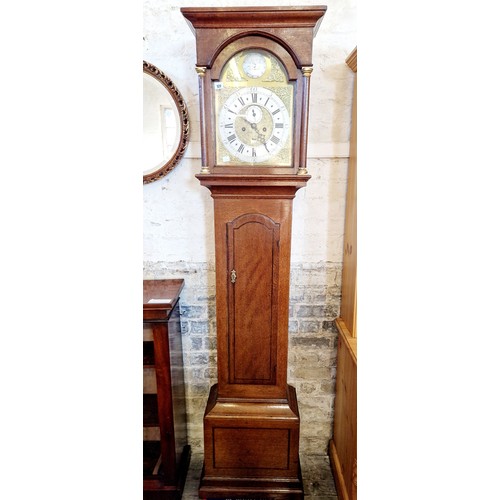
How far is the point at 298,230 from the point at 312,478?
3.99 ft

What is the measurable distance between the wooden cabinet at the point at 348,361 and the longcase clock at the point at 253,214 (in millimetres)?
235

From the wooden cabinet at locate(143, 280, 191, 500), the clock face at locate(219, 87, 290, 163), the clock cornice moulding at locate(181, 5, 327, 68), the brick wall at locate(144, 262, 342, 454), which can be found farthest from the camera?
the brick wall at locate(144, 262, 342, 454)

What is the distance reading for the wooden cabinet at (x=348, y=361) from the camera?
1.38m

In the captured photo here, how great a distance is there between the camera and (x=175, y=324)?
1.56 metres

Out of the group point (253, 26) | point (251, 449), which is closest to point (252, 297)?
point (251, 449)

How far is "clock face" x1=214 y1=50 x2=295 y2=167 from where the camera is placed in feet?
3.88

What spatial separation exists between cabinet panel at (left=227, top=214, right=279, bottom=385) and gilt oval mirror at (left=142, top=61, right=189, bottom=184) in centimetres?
49

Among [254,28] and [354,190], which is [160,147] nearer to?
[254,28]

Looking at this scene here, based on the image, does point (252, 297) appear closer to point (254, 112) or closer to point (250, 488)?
point (254, 112)

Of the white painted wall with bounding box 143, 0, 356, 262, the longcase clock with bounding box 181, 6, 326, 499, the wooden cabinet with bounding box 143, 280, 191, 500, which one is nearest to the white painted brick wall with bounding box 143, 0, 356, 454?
the white painted wall with bounding box 143, 0, 356, 262

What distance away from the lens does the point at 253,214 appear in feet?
4.19

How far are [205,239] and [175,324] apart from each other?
42 centimetres

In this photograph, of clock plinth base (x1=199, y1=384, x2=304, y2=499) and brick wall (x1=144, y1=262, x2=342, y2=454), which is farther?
brick wall (x1=144, y1=262, x2=342, y2=454)

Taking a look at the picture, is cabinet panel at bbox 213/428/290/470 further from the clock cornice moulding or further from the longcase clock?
the clock cornice moulding
